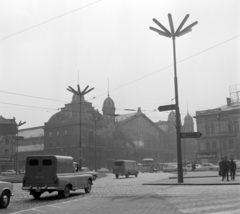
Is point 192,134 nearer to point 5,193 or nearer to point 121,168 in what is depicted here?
point 5,193

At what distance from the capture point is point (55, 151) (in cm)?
9556

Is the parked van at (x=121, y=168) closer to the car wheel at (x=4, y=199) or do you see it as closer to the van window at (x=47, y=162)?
the van window at (x=47, y=162)

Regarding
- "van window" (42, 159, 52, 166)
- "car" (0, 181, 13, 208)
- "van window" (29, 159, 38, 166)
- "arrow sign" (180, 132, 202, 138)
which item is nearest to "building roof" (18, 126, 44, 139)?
"arrow sign" (180, 132, 202, 138)

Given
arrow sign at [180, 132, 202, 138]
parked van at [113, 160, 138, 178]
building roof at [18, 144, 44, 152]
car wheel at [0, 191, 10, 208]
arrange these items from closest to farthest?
car wheel at [0, 191, 10, 208] → arrow sign at [180, 132, 202, 138] → parked van at [113, 160, 138, 178] → building roof at [18, 144, 44, 152]

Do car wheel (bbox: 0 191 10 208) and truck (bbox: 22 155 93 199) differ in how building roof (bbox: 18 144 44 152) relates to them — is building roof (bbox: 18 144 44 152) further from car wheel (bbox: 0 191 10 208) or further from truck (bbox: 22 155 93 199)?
car wheel (bbox: 0 191 10 208)

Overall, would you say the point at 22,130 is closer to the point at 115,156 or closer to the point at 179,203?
the point at 115,156

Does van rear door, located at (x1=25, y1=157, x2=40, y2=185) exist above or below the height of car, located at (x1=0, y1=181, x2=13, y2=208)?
above

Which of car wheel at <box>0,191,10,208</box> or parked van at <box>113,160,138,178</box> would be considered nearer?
car wheel at <box>0,191,10,208</box>

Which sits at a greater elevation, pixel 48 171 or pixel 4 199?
pixel 48 171

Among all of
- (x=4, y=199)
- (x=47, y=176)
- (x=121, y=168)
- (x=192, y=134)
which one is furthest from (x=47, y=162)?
(x=121, y=168)

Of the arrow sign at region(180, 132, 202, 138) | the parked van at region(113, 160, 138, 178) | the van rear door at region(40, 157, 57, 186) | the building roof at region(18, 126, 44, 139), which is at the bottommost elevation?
the parked van at region(113, 160, 138, 178)

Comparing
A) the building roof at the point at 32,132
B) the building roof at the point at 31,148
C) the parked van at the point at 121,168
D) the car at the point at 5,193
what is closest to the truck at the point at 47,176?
the car at the point at 5,193

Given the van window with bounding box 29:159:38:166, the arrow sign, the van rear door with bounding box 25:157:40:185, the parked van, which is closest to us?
the van rear door with bounding box 25:157:40:185

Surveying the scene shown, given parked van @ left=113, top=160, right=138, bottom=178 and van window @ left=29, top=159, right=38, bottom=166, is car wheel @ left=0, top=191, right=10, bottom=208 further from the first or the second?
parked van @ left=113, top=160, right=138, bottom=178
